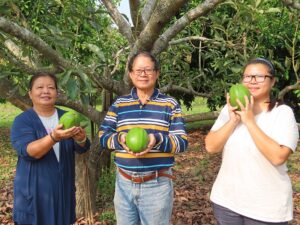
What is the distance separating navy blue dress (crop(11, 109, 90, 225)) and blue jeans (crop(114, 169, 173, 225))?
37 centimetres

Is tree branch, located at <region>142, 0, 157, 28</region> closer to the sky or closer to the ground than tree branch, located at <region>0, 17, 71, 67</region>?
closer to the sky

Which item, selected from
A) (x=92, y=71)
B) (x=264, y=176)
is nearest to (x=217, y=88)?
(x=92, y=71)

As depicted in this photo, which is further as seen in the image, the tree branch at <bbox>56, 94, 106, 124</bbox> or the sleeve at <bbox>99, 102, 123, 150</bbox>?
the tree branch at <bbox>56, 94, 106, 124</bbox>

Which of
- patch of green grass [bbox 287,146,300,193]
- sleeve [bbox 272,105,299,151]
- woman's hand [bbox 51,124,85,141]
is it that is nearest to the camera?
sleeve [bbox 272,105,299,151]

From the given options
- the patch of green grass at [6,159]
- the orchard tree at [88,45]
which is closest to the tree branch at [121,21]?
the orchard tree at [88,45]

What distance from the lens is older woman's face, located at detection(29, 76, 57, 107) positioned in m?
2.39

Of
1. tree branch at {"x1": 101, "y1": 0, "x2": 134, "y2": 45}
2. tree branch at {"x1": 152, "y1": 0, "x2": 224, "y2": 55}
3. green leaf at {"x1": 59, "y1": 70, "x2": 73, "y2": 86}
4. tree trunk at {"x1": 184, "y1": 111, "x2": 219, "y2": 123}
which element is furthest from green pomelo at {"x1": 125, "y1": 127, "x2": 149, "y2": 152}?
tree trunk at {"x1": 184, "y1": 111, "x2": 219, "y2": 123}

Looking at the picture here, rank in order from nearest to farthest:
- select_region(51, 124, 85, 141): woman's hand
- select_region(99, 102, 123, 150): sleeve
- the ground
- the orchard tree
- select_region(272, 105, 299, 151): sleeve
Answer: select_region(272, 105, 299, 151): sleeve
select_region(51, 124, 85, 141): woman's hand
select_region(99, 102, 123, 150): sleeve
the orchard tree
the ground

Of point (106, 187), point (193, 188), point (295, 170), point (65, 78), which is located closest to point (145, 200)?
point (65, 78)

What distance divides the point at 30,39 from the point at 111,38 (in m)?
2.46

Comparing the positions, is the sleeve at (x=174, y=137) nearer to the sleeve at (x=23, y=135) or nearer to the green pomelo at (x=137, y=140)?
the green pomelo at (x=137, y=140)

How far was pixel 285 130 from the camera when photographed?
78.7 inches

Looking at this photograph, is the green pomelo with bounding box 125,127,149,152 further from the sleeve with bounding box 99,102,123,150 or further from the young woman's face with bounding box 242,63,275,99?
the young woman's face with bounding box 242,63,275,99

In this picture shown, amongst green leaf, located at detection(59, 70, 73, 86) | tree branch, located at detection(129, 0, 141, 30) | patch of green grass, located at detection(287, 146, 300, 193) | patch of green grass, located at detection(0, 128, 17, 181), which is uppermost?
tree branch, located at detection(129, 0, 141, 30)
